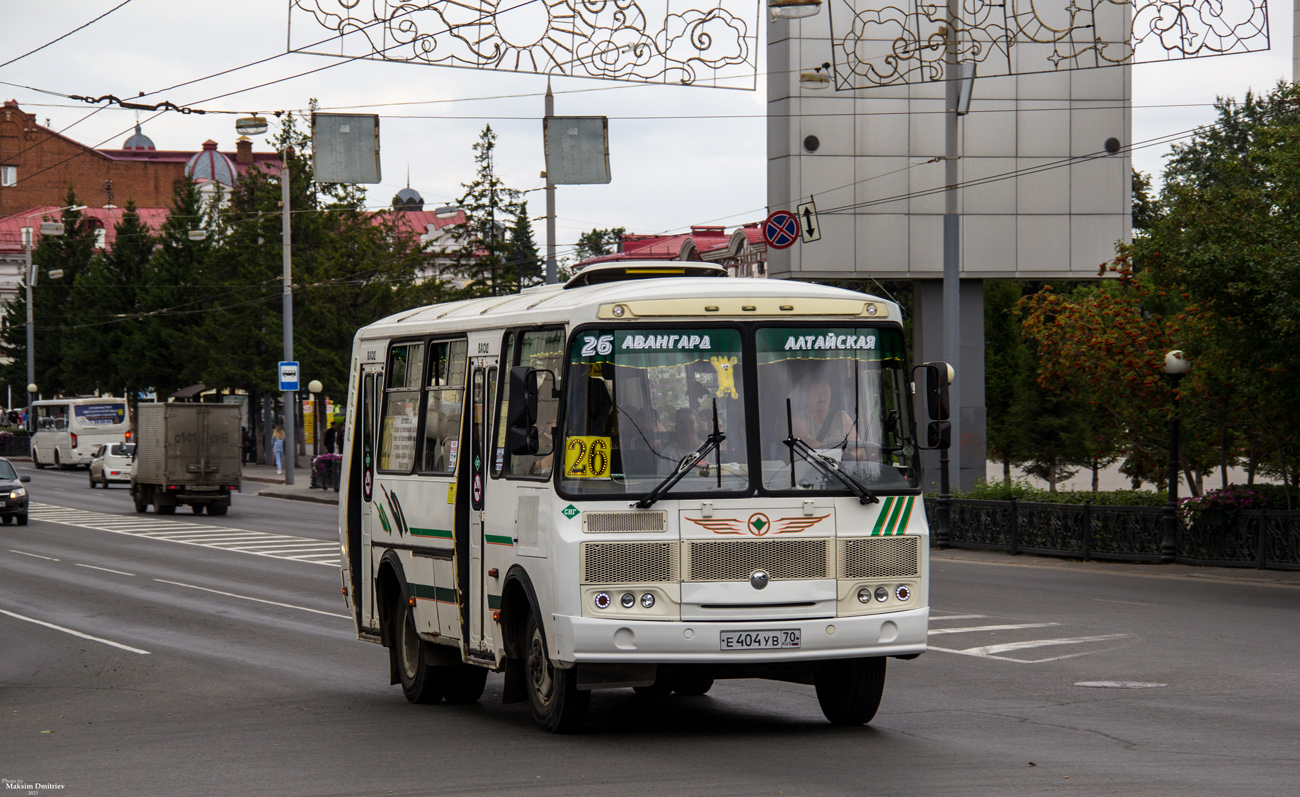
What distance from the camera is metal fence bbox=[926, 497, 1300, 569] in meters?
23.6

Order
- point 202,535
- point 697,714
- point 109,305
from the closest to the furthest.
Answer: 1. point 697,714
2. point 202,535
3. point 109,305

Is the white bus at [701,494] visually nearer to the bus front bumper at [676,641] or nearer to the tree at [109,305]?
the bus front bumper at [676,641]

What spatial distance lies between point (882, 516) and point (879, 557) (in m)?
0.25

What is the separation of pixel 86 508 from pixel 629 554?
39.1m

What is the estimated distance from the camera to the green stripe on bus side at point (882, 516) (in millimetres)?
10234

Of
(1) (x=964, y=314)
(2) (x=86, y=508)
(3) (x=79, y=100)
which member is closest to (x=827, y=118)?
(1) (x=964, y=314)

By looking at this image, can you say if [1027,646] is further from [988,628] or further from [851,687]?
[851,687]

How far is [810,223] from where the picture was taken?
111 ft

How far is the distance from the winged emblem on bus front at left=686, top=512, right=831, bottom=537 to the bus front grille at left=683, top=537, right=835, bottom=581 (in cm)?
6

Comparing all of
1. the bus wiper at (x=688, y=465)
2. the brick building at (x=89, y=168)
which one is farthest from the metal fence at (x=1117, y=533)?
the brick building at (x=89, y=168)

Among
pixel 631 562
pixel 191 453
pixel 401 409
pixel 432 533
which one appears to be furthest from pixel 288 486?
pixel 631 562

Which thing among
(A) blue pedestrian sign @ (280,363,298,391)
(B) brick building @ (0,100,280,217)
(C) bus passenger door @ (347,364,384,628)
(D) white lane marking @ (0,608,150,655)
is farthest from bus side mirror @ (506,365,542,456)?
(B) brick building @ (0,100,280,217)

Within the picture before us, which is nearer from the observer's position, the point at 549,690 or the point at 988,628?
the point at 549,690

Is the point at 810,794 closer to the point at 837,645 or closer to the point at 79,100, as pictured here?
the point at 837,645
